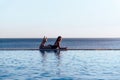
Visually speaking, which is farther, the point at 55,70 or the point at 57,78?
the point at 55,70

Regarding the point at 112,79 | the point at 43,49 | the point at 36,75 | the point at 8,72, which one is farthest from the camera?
the point at 43,49

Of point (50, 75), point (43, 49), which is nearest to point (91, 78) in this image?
point (50, 75)

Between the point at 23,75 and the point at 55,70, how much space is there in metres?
3.20

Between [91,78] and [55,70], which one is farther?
[55,70]

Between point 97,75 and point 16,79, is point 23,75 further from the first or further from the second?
point 97,75

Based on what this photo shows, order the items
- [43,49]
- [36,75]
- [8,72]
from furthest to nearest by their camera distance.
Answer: [43,49], [8,72], [36,75]

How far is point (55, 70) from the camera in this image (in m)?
24.1

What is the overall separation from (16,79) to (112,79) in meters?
5.91

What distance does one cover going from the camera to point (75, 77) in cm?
2086

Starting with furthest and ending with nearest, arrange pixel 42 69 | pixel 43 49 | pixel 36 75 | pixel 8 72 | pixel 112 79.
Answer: pixel 43 49 < pixel 42 69 < pixel 8 72 < pixel 36 75 < pixel 112 79

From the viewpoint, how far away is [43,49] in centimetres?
4556

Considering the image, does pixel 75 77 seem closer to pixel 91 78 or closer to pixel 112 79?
pixel 91 78

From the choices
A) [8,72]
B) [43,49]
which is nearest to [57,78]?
[8,72]

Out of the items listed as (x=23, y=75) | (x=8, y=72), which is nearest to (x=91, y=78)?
(x=23, y=75)
